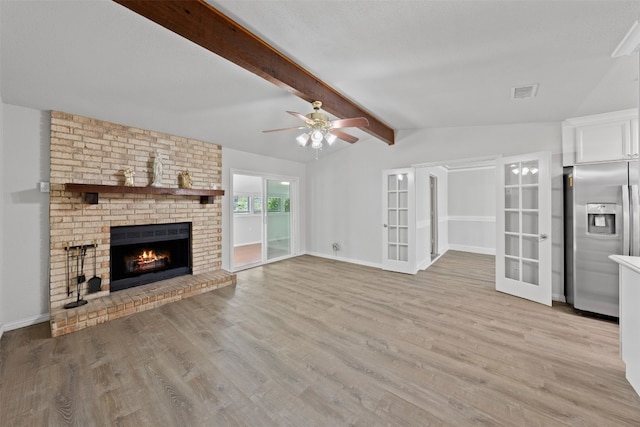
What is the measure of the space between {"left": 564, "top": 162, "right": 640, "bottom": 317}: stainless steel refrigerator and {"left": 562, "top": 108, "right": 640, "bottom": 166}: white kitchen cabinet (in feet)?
0.71

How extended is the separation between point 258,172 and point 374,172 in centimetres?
256

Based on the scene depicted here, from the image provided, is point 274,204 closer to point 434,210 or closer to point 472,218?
point 434,210

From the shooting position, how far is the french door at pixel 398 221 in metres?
4.80

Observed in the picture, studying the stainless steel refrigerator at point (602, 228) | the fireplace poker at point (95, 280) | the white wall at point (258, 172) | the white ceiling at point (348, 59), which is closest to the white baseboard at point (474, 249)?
the stainless steel refrigerator at point (602, 228)

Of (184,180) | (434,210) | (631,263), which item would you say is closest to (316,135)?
(184,180)

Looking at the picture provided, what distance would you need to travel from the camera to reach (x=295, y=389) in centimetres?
184

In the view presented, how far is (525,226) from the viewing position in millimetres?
3637

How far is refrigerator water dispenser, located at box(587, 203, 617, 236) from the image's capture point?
2861 millimetres

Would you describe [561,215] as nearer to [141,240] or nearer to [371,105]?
[371,105]

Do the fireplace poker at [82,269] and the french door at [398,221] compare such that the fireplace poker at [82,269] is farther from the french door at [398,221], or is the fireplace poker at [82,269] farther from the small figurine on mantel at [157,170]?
the french door at [398,221]

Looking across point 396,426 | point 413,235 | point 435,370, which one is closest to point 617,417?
point 435,370

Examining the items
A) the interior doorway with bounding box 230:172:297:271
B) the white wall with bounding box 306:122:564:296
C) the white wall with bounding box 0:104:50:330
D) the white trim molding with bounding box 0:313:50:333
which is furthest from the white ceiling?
the white trim molding with bounding box 0:313:50:333

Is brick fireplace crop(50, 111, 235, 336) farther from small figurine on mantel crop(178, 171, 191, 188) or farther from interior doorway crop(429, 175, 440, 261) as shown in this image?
interior doorway crop(429, 175, 440, 261)

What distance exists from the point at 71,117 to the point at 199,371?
3473 mm
